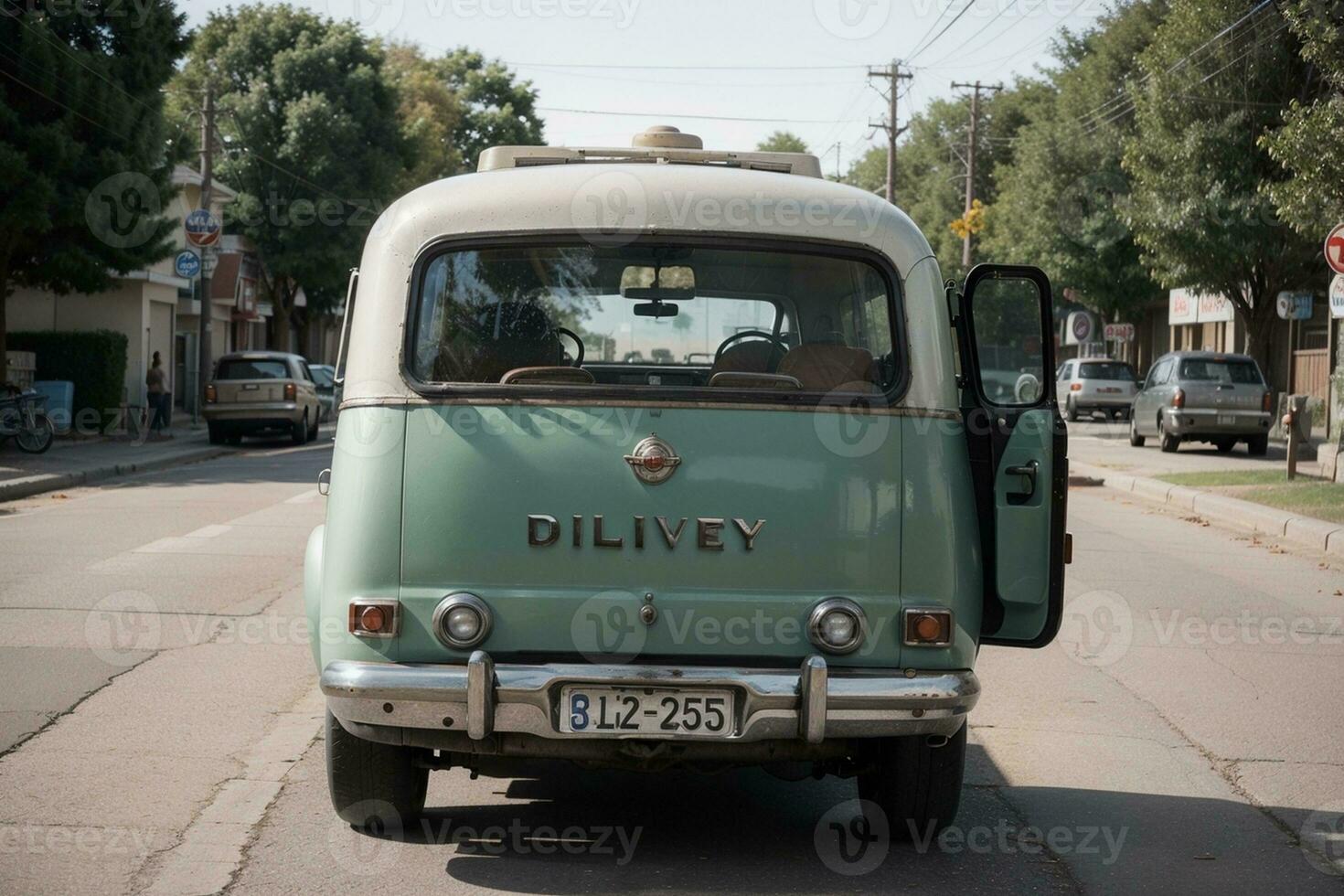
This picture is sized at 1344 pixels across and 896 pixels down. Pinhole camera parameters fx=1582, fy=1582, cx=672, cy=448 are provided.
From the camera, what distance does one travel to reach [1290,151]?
19.4 metres

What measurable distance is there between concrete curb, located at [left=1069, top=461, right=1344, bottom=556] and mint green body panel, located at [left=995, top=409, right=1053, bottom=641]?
10119 mm

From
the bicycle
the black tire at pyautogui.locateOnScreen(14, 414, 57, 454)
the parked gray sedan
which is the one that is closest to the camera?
the bicycle

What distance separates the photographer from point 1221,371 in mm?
27172

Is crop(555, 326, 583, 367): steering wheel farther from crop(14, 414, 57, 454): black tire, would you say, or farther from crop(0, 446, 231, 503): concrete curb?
crop(14, 414, 57, 454): black tire

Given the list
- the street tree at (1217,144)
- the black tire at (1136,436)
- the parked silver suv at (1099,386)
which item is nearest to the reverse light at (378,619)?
the street tree at (1217,144)

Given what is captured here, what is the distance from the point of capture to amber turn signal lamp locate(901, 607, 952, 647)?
4570 mm

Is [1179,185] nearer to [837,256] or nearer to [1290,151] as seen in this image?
[1290,151]

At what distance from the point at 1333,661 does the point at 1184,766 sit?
A: 119 inches

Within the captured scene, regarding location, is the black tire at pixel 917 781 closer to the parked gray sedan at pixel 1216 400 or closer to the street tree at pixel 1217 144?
the parked gray sedan at pixel 1216 400

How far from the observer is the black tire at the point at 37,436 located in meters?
22.9

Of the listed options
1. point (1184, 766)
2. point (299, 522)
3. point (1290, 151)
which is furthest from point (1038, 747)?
point (1290, 151)

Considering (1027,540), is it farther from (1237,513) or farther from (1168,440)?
A: (1168,440)
